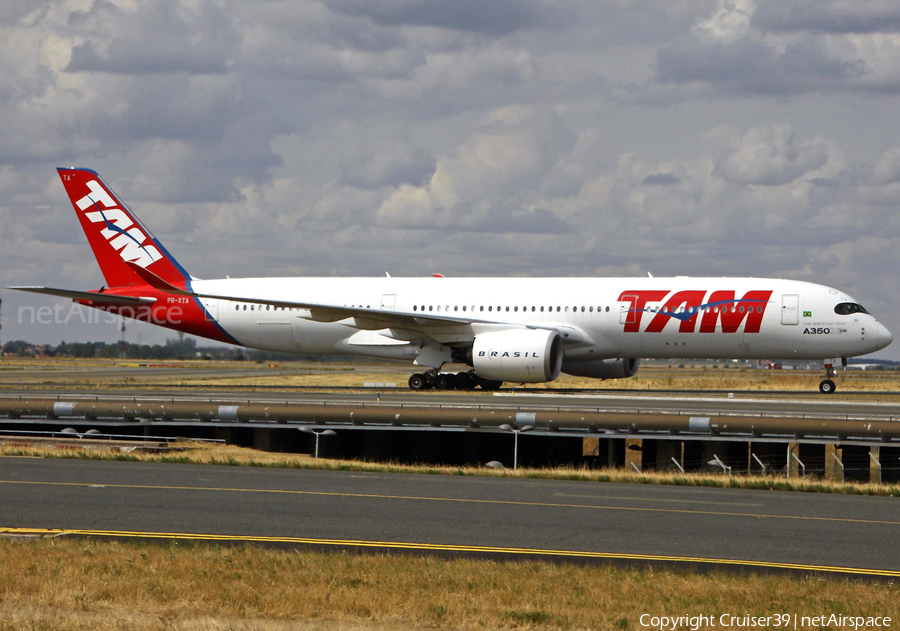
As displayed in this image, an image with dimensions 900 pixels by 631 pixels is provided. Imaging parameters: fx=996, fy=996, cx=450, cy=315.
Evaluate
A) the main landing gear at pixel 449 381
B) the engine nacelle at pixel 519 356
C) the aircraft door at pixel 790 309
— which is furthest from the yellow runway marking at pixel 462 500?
the aircraft door at pixel 790 309

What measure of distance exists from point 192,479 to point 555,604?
35.1 ft

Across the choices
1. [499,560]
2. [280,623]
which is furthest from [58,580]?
[499,560]

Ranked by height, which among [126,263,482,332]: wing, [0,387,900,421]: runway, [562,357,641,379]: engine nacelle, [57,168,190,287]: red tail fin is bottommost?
[0,387,900,421]: runway

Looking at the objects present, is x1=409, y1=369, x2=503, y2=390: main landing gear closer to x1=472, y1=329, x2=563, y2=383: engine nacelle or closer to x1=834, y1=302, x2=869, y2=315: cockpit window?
x1=472, y1=329, x2=563, y2=383: engine nacelle

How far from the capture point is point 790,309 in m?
35.5

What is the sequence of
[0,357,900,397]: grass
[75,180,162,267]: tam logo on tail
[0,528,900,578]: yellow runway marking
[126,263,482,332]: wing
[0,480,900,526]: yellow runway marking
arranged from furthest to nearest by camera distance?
[0,357,900,397]: grass → [75,180,162,267]: tam logo on tail → [126,263,482,332]: wing → [0,480,900,526]: yellow runway marking → [0,528,900,578]: yellow runway marking

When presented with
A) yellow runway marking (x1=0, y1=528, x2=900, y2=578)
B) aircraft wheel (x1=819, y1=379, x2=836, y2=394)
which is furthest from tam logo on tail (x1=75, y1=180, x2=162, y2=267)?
yellow runway marking (x1=0, y1=528, x2=900, y2=578)

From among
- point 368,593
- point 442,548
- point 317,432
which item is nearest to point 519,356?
point 317,432

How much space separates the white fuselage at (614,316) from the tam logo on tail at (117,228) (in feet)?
18.5

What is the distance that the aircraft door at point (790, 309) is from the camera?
35438mm

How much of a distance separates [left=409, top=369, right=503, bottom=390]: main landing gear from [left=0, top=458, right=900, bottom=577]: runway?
1819 cm

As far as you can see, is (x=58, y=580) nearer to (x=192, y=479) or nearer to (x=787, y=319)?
(x=192, y=479)

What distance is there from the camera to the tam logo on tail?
141ft

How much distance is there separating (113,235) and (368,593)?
36275 mm
